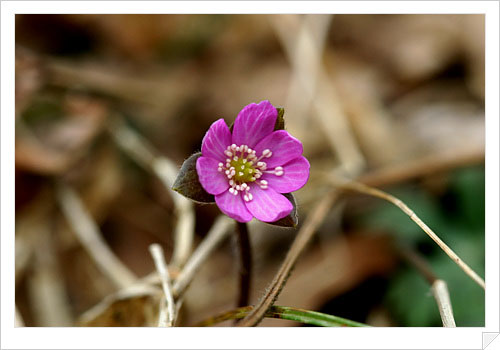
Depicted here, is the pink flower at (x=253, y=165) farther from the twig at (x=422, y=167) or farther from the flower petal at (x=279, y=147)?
the twig at (x=422, y=167)

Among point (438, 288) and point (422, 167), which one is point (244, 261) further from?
point (422, 167)

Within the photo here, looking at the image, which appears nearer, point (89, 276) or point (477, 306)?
point (477, 306)

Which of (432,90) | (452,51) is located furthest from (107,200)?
(452,51)

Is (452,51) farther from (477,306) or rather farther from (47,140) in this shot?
(47,140)

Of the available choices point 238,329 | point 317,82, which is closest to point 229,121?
point 317,82

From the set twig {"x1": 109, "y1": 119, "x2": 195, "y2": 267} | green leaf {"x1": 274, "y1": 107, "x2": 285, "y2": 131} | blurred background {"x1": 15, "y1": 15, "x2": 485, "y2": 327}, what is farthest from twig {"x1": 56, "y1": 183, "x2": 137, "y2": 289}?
green leaf {"x1": 274, "y1": 107, "x2": 285, "y2": 131}

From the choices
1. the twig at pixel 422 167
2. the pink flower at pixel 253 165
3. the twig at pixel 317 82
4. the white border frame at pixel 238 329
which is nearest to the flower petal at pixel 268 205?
the pink flower at pixel 253 165
